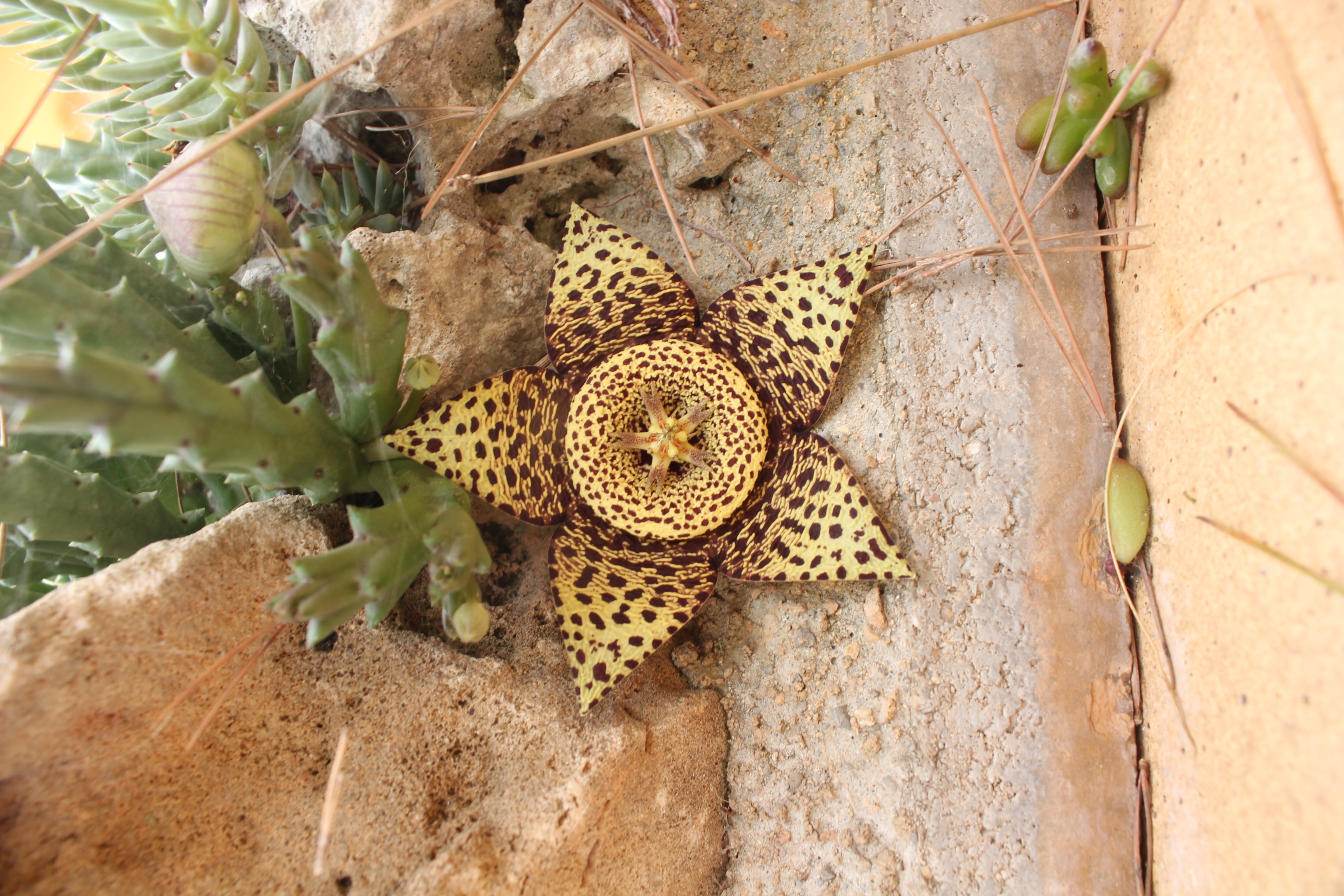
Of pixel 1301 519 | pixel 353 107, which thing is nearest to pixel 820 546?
pixel 1301 519

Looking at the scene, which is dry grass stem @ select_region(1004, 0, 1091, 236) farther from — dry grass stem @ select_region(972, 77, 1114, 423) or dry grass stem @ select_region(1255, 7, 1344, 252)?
dry grass stem @ select_region(1255, 7, 1344, 252)

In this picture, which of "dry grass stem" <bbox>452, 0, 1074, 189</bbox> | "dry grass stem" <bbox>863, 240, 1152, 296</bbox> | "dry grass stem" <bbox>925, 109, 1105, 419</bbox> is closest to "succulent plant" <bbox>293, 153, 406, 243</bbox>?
"dry grass stem" <bbox>452, 0, 1074, 189</bbox>

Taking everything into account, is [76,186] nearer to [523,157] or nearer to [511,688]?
[523,157]

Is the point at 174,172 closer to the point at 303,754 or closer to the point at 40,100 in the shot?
the point at 40,100

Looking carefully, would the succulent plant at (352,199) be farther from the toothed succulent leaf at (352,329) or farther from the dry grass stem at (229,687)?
the dry grass stem at (229,687)

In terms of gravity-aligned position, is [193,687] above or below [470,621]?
below

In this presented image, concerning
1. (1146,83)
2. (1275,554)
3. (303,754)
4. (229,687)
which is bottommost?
(303,754)

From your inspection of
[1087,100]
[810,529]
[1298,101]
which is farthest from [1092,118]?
[810,529]
